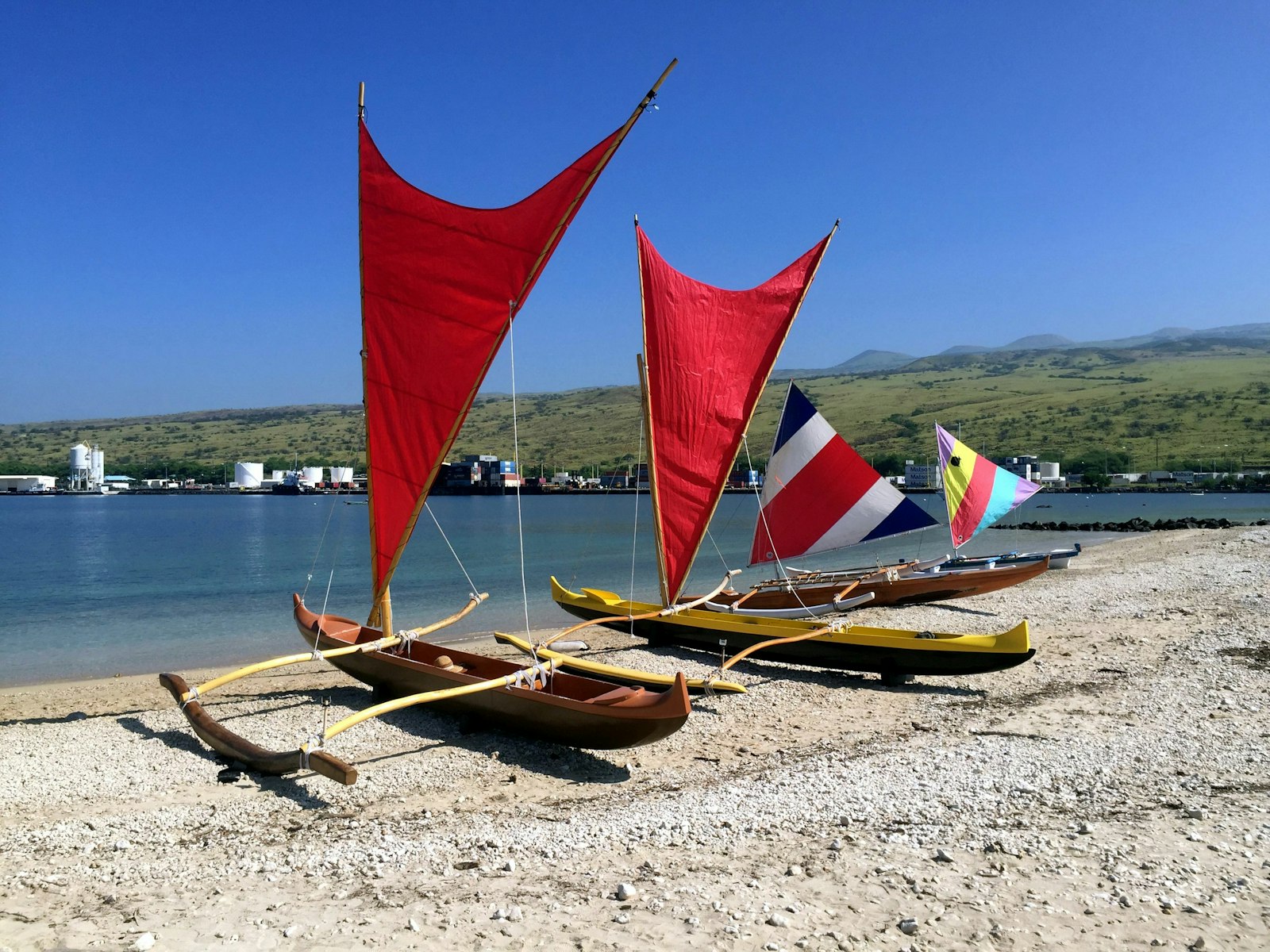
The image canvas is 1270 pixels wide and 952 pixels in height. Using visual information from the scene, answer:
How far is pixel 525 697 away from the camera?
10602 mm

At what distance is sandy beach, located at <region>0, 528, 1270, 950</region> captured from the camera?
610 cm

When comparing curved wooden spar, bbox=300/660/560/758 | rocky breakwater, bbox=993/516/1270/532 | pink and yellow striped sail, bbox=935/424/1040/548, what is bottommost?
rocky breakwater, bbox=993/516/1270/532

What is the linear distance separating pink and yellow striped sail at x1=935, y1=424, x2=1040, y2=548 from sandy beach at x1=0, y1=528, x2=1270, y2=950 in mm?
11605

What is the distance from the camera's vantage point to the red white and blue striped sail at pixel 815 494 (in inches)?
843

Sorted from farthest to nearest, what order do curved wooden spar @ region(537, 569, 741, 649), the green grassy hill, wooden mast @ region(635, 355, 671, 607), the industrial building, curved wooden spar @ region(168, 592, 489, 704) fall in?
the industrial building, the green grassy hill, curved wooden spar @ region(537, 569, 741, 649), wooden mast @ region(635, 355, 671, 607), curved wooden spar @ region(168, 592, 489, 704)

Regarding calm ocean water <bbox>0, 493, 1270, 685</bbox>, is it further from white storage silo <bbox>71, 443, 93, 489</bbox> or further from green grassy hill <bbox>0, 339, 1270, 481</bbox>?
white storage silo <bbox>71, 443, 93, 489</bbox>

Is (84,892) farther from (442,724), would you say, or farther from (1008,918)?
(1008,918)

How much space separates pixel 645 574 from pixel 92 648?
2277 cm

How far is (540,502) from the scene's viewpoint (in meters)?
130

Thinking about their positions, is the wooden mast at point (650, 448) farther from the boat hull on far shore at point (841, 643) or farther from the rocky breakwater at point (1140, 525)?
the rocky breakwater at point (1140, 525)

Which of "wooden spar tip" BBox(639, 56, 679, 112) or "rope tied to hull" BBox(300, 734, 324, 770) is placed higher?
"wooden spar tip" BBox(639, 56, 679, 112)

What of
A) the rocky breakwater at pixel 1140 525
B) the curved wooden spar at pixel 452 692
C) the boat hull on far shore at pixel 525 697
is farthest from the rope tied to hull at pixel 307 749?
the rocky breakwater at pixel 1140 525

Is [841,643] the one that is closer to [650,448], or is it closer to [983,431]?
[650,448]

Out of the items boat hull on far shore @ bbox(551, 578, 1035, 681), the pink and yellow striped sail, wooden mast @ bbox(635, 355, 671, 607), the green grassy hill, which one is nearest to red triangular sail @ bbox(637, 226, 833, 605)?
wooden mast @ bbox(635, 355, 671, 607)
